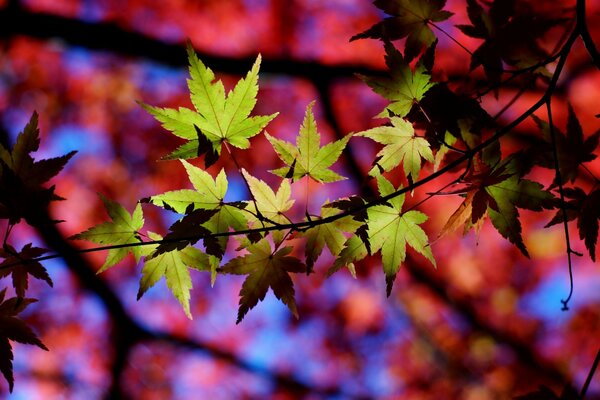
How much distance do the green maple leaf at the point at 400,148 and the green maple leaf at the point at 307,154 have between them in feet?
0.26

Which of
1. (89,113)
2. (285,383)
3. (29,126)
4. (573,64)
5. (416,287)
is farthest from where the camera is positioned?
(285,383)

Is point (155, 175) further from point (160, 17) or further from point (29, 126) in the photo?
point (29, 126)

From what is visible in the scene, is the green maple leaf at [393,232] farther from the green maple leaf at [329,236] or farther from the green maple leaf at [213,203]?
the green maple leaf at [213,203]

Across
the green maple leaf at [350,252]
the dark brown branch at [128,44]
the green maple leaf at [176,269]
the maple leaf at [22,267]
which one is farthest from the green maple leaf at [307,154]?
the dark brown branch at [128,44]

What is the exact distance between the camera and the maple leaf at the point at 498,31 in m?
1.00

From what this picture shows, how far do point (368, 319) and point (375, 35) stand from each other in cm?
545

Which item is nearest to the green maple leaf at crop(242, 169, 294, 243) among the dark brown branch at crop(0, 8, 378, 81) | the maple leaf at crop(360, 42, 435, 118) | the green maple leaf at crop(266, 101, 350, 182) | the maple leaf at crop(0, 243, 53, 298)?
the green maple leaf at crop(266, 101, 350, 182)

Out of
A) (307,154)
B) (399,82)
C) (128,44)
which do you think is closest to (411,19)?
(399,82)

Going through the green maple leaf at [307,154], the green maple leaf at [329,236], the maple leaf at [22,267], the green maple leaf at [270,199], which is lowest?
the maple leaf at [22,267]

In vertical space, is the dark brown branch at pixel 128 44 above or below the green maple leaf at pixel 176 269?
above

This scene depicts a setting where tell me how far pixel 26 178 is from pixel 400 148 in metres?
0.75

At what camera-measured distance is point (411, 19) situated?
3.45ft

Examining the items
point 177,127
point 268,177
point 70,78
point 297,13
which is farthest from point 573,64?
point 70,78

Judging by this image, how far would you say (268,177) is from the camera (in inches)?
208
